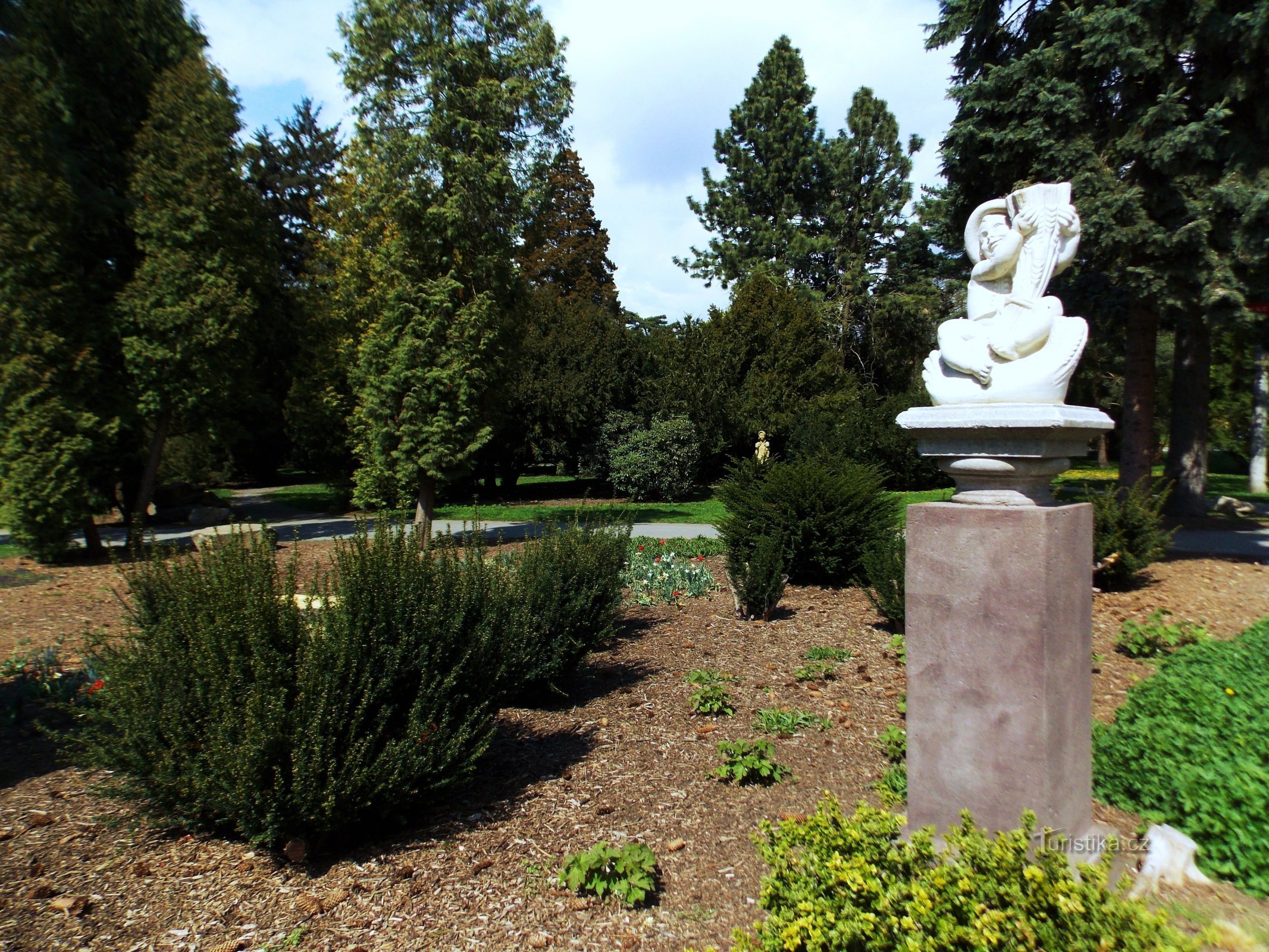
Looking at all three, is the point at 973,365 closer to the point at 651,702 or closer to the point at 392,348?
the point at 651,702

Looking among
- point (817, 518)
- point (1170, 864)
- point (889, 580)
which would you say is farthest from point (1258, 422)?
point (1170, 864)

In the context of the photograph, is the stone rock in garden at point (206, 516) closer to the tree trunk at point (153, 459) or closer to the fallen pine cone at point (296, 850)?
the tree trunk at point (153, 459)

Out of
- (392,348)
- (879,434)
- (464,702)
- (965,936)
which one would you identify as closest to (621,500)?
(879,434)

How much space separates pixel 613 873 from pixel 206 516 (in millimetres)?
17561

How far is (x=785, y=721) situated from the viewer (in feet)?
15.8

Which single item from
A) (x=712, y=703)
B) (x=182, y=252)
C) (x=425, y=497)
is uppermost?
(x=182, y=252)

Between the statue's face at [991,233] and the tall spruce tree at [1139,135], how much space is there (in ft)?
24.7

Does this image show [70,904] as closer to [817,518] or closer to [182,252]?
[817,518]

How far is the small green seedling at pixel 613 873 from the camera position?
3020 mm

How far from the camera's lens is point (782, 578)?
746 cm

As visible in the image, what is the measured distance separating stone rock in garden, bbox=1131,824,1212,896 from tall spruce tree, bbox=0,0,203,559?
12618mm

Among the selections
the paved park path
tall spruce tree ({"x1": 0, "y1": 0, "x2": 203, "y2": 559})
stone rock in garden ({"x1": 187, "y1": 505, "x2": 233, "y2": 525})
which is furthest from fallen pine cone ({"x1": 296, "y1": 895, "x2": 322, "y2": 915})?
stone rock in garden ({"x1": 187, "y1": 505, "x2": 233, "y2": 525})

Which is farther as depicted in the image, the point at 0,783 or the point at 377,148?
the point at 377,148

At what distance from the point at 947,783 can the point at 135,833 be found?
352 centimetres
